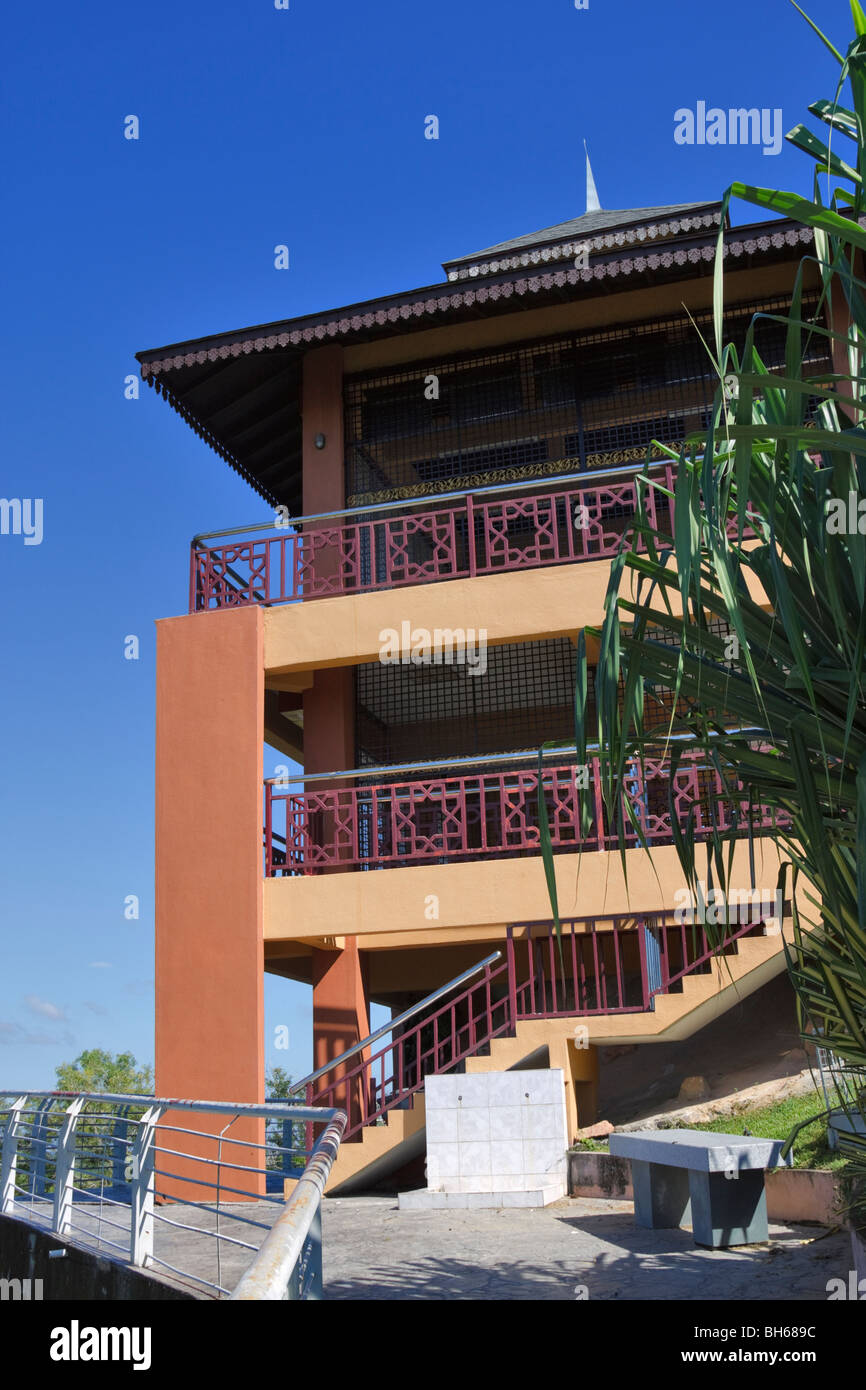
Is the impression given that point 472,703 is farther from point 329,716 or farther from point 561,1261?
point 561,1261

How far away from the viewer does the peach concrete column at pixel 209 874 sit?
37.2 ft

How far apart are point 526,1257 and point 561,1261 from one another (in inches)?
10.4

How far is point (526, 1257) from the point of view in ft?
23.6

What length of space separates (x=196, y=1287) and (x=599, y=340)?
1089 cm

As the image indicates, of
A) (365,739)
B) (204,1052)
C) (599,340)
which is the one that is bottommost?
(204,1052)

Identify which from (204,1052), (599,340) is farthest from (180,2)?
(204,1052)

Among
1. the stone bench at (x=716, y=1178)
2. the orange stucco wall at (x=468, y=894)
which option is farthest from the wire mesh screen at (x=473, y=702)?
the stone bench at (x=716, y=1178)

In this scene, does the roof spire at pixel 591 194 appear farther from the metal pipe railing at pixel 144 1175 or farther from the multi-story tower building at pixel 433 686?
the metal pipe railing at pixel 144 1175

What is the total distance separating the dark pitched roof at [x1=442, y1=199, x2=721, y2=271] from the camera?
50.6 feet

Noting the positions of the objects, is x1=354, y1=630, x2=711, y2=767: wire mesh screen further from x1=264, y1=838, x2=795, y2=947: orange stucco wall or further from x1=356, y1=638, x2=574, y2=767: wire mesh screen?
x1=264, y1=838, x2=795, y2=947: orange stucco wall

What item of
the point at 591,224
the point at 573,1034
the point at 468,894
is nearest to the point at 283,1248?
the point at 573,1034

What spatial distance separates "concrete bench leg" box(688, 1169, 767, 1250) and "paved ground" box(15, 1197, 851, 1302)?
8cm

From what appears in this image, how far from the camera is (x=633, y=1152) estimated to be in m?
7.88
